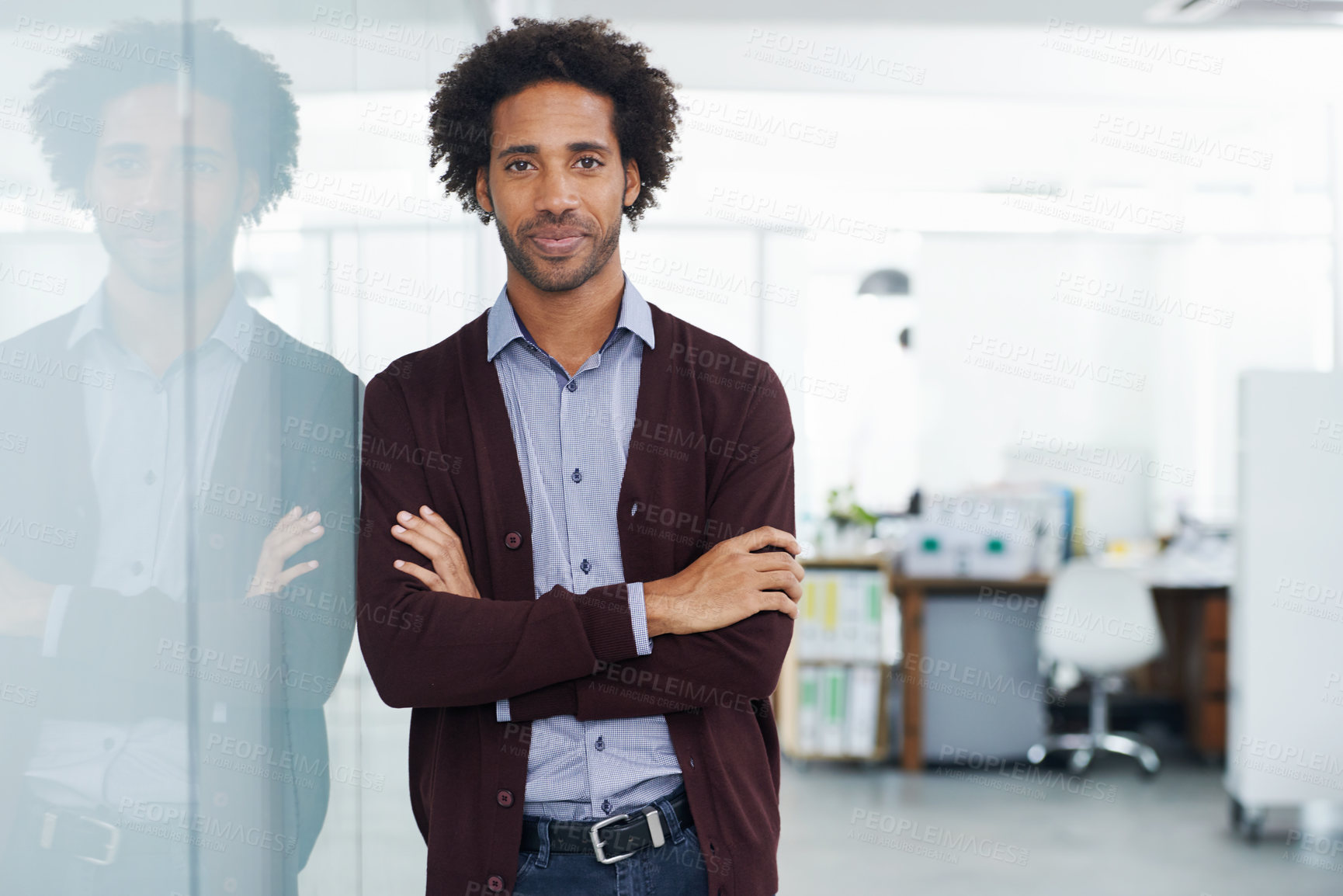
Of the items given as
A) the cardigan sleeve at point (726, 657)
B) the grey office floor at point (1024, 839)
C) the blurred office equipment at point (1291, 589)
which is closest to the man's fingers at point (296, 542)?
the cardigan sleeve at point (726, 657)

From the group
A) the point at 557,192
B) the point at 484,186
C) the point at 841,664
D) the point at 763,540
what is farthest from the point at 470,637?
the point at 841,664

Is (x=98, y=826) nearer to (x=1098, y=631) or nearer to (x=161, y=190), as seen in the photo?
(x=161, y=190)

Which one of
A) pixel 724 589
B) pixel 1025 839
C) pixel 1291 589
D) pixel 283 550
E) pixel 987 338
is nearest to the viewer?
pixel 283 550

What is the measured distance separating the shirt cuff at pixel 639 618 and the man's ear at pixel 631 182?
68cm

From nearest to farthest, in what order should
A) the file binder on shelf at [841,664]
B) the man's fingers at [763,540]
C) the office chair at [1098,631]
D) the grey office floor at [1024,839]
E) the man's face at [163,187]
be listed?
the man's face at [163,187], the man's fingers at [763,540], the grey office floor at [1024,839], the office chair at [1098,631], the file binder on shelf at [841,664]

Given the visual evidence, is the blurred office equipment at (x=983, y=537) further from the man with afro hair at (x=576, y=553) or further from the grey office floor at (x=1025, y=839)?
the man with afro hair at (x=576, y=553)

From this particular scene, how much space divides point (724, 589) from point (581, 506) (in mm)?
236

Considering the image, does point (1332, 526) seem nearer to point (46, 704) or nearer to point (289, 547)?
point (289, 547)

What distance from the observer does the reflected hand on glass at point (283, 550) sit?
136cm

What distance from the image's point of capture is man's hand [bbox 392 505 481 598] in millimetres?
1520

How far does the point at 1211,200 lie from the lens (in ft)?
25.3

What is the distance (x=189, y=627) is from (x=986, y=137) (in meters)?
6.80

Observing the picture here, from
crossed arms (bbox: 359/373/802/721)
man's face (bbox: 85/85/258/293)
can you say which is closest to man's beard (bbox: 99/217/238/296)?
man's face (bbox: 85/85/258/293)

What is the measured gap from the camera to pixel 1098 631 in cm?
482
